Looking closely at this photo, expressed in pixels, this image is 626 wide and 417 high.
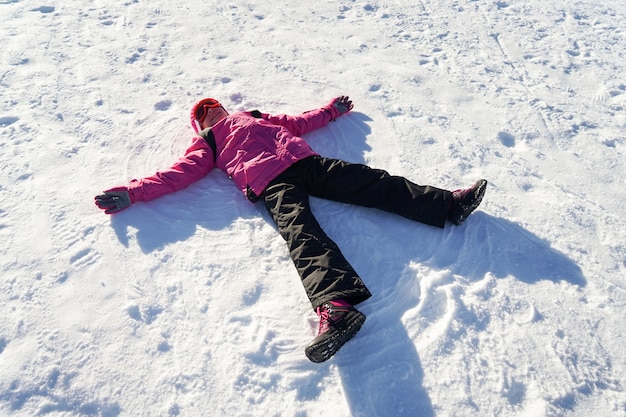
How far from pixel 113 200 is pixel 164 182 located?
0.39 metres

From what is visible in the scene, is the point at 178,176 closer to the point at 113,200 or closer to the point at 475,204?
the point at 113,200

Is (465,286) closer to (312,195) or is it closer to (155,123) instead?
(312,195)

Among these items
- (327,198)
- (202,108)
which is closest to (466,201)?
(327,198)

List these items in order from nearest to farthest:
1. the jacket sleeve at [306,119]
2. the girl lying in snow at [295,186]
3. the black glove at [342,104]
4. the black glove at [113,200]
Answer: the girl lying in snow at [295,186]
the black glove at [113,200]
the jacket sleeve at [306,119]
the black glove at [342,104]

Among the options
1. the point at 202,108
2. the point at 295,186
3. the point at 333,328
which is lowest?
the point at 333,328

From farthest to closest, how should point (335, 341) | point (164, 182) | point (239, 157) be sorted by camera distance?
point (239, 157), point (164, 182), point (335, 341)

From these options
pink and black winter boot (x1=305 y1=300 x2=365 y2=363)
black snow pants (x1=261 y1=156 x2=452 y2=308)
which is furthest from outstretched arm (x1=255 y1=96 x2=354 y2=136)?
pink and black winter boot (x1=305 y1=300 x2=365 y2=363)

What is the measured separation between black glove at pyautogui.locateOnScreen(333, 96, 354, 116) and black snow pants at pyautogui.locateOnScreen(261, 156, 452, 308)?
0.96m

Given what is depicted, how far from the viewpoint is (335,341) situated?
8.43 feet

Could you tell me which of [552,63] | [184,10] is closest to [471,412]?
[552,63]

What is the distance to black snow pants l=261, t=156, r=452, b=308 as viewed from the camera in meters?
2.92

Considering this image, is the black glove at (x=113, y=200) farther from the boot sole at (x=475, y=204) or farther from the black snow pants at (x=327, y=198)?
the boot sole at (x=475, y=204)

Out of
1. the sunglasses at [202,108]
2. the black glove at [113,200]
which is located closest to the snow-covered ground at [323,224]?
the black glove at [113,200]

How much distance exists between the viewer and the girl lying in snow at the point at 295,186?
9.95 feet
